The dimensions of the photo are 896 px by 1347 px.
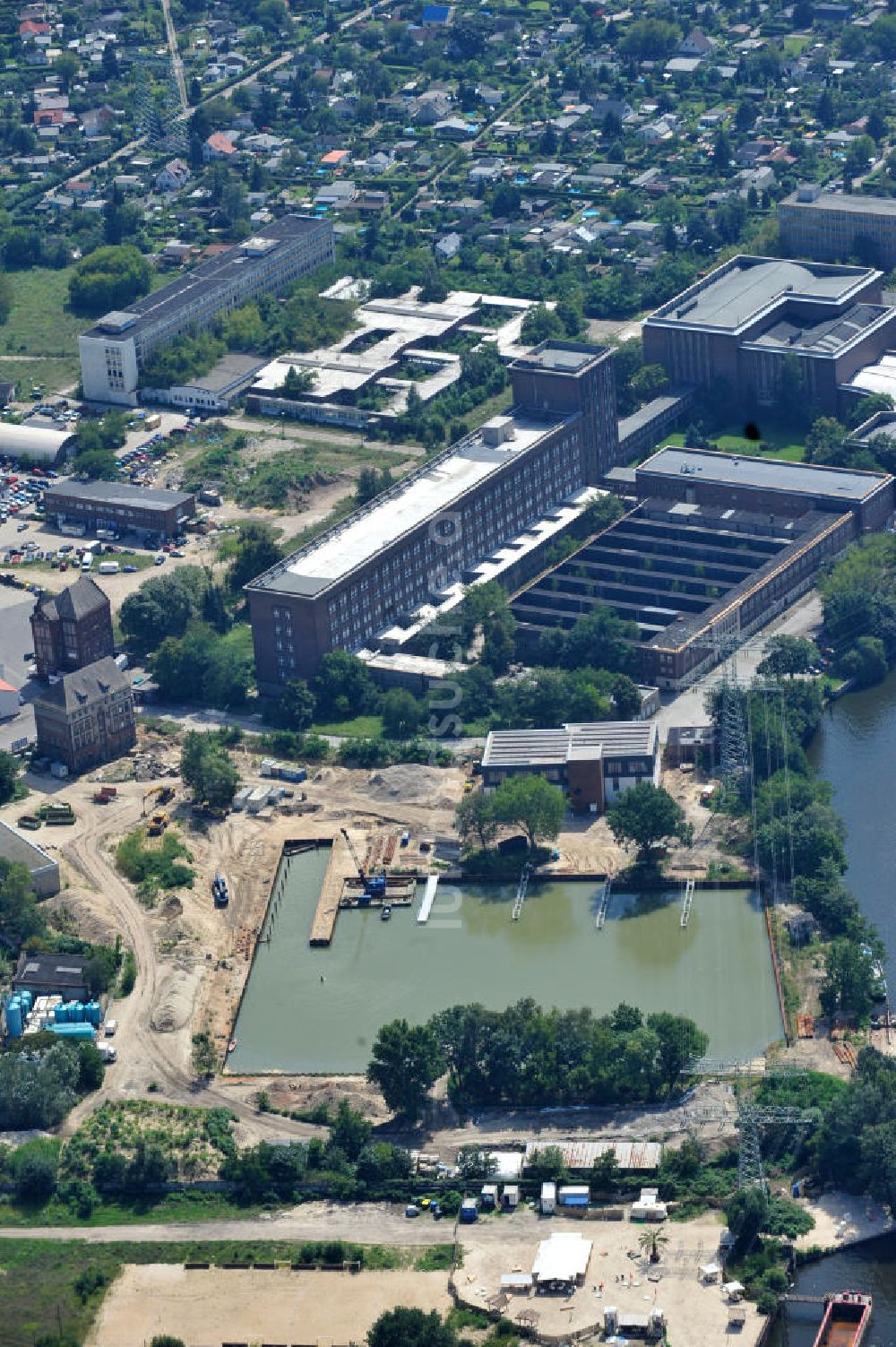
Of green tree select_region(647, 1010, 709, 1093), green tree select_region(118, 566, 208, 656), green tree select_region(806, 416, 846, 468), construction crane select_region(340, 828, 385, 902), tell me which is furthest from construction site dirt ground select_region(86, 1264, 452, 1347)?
green tree select_region(806, 416, 846, 468)

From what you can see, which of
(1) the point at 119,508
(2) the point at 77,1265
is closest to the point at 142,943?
(2) the point at 77,1265

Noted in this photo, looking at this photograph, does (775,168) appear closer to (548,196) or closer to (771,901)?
(548,196)

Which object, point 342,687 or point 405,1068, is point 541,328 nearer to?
point 342,687

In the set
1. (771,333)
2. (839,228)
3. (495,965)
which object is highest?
(839,228)

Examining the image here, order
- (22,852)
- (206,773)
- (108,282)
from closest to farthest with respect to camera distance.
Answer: (22,852), (206,773), (108,282)

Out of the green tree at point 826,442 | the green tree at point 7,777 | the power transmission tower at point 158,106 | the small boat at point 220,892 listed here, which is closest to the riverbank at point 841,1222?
the small boat at point 220,892

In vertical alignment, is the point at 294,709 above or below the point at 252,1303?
above
